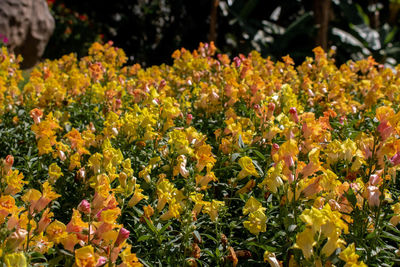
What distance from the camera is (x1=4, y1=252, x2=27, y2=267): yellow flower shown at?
1.35 metres

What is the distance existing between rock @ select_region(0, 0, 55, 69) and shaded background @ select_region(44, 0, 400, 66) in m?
1.21

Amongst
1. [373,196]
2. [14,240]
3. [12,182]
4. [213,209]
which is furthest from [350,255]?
[12,182]

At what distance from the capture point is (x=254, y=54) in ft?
14.9

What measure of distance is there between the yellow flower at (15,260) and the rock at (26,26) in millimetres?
8348

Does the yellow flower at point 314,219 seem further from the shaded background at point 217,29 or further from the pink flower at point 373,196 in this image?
the shaded background at point 217,29

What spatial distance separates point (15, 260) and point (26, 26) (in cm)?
900

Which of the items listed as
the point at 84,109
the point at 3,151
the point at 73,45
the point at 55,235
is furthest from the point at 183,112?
the point at 73,45

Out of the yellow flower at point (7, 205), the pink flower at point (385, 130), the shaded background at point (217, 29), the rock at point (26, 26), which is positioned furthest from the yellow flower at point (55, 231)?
the shaded background at point (217, 29)

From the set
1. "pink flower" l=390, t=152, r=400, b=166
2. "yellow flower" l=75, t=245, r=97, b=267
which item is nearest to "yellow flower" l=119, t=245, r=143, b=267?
"yellow flower" l=75, t=245, r=97, b=267

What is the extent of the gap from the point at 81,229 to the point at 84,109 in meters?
2.34

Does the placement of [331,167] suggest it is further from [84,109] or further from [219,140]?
[84,109]

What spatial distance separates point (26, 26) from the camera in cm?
947

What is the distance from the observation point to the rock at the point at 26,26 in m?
9.09

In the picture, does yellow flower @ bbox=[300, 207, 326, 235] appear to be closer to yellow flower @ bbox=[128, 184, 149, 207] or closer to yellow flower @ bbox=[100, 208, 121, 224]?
yellow flower @ bbox=[100, 208, 121, 224]
